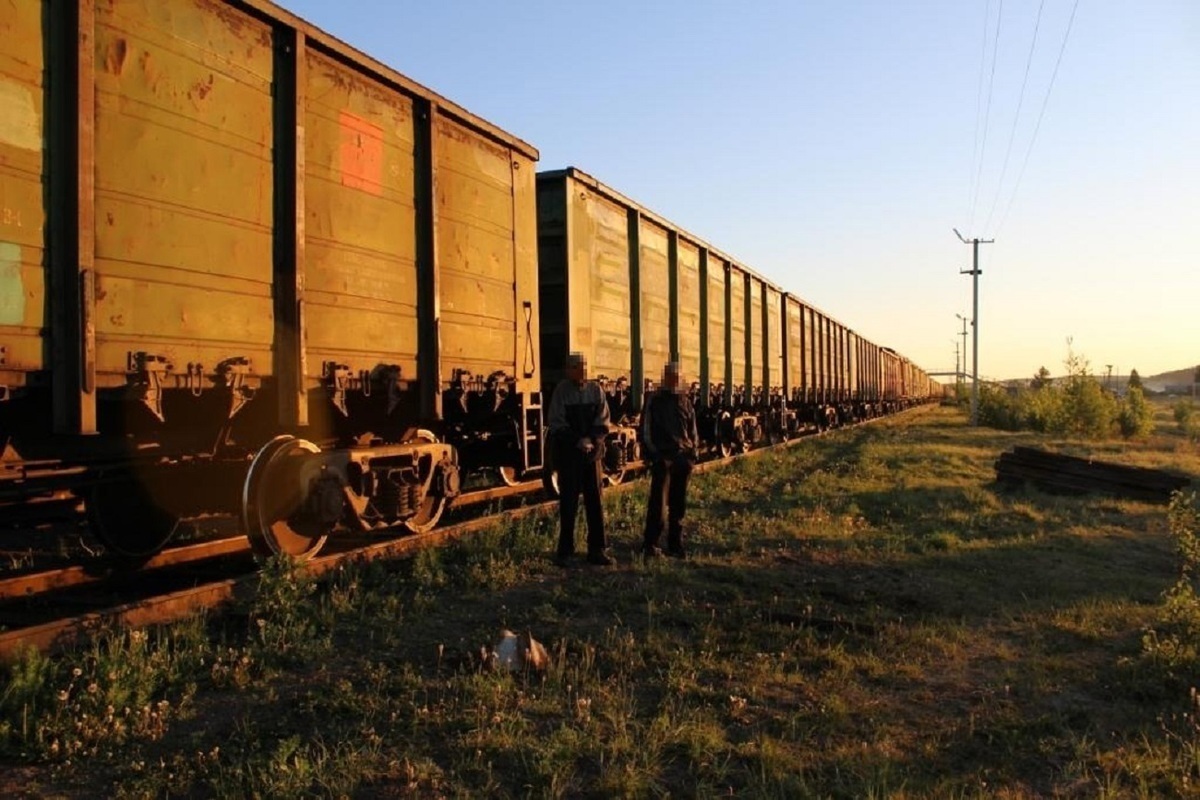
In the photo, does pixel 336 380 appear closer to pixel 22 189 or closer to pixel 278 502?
pixel 278 502

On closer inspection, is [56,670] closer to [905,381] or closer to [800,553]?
[800,553]

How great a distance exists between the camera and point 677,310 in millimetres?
13727

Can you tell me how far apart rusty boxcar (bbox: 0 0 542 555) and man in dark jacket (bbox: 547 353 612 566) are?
98 cm

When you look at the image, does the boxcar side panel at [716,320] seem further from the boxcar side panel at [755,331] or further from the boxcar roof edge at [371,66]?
the boxcar roof edge at [371,66]

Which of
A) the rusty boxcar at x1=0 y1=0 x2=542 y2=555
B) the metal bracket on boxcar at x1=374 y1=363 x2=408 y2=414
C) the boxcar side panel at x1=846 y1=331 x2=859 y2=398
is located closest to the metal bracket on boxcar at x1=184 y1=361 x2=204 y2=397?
the rusty boxcar at x1=0 y1=0 x2=542 y2=555

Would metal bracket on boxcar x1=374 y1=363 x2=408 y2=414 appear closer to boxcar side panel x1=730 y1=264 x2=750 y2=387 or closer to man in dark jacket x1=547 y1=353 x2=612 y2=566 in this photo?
man in dark jacket x1=547 y1=353 x2=612 y2=566

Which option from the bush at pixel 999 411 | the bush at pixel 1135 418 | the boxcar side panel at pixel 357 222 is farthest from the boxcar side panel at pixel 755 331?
the bush at pixel 999 411

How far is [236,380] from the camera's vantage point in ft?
17.3

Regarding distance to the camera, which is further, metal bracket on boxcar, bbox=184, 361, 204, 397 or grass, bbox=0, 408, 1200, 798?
metal bracket on boxcar, bbox=184, 361, 204, 397

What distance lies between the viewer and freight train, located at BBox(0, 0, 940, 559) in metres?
4.33

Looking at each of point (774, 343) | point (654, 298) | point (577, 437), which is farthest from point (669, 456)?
point (774, 343)

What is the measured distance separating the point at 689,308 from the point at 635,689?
10.7 m

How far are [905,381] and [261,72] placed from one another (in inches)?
2565

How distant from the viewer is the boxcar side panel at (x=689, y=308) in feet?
45.9
